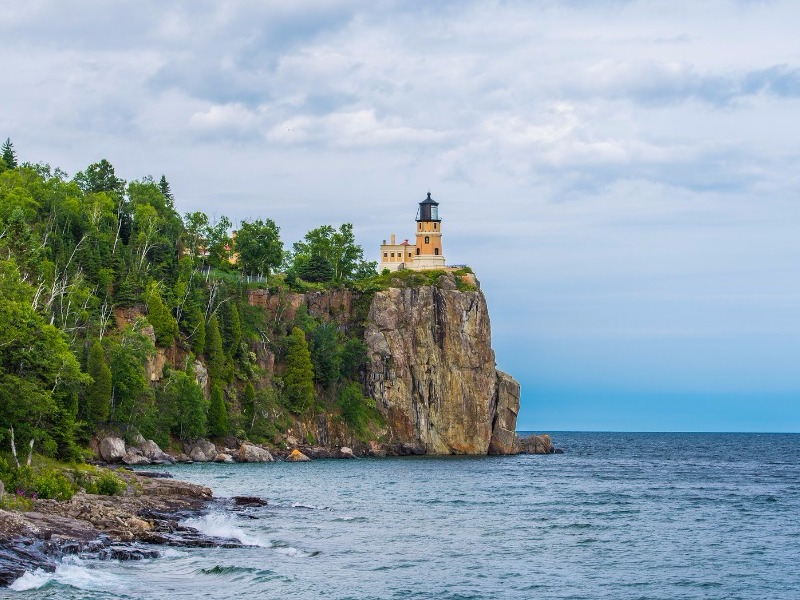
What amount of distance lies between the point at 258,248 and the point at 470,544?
3903 inches

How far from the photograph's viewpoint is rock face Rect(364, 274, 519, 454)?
144 m

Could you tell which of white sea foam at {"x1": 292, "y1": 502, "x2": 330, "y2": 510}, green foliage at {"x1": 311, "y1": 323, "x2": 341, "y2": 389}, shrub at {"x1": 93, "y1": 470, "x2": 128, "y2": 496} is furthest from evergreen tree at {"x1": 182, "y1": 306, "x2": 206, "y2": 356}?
shrub at {"x1": 93, "y1": 470, "x2": 128, "y2": 496}

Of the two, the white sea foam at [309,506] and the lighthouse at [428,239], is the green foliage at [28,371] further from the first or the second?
the lighthouse at [428,239]

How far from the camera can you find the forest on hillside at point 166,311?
97875 millimetres

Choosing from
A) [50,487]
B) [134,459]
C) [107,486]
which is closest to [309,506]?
[107,486]

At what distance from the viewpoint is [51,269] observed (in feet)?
337

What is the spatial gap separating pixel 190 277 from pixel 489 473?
4321 centimetres

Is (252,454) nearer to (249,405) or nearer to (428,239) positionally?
(249,405)

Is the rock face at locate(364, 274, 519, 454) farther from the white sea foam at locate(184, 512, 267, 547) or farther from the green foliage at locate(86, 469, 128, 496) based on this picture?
the white sea foam at locate(184, 512, 267, 547)

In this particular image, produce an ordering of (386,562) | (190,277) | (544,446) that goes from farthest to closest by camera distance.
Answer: (544,446) < (190,277) < (386,562)

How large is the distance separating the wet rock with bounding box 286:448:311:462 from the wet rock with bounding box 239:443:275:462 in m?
4.27

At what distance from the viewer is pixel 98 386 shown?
3848 inches

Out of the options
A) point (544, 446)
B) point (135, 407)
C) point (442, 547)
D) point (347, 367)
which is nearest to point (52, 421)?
point (442, 547)

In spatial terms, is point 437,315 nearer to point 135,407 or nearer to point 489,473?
point 489,473
